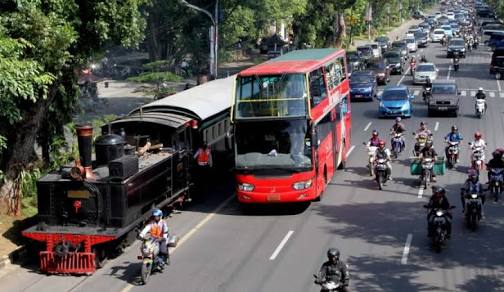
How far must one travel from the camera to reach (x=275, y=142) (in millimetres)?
20281

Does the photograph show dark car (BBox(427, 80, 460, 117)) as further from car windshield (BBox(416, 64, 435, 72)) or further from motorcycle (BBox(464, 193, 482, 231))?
motorcycle (BBox(464, 193, 482, 231))

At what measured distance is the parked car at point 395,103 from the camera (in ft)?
123

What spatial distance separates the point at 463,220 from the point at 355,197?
3762mm

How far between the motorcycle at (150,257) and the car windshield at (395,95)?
78.8ft

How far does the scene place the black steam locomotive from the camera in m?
16.4

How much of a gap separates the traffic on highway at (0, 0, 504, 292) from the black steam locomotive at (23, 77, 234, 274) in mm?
38

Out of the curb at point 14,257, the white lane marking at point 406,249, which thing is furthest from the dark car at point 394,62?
the curb at point 14,257

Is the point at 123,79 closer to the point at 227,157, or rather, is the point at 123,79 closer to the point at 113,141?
the point at 227,157

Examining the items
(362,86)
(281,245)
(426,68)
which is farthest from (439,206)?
(426,68)

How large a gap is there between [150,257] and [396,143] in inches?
601

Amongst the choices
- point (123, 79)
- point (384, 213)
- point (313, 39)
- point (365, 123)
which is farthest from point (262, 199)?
point (313, 39)

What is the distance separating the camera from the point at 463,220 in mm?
20000

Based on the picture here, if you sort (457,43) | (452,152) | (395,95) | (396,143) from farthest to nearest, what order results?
1. (457,43)
2. (395,95)
3. (396,143)
4. (452,152)

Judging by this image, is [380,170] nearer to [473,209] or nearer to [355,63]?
[473,209]
